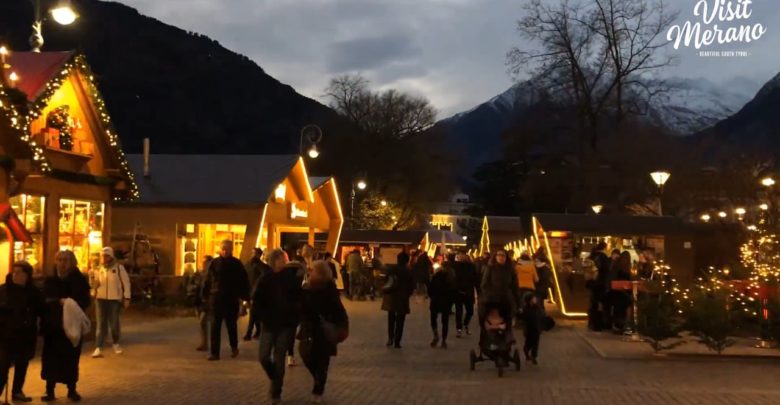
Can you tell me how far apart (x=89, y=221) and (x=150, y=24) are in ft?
446

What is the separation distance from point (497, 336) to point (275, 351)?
381cm

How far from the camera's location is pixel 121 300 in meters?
14.5

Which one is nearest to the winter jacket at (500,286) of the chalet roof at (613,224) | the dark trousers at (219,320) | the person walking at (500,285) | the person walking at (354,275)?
the person walking at (500,285)

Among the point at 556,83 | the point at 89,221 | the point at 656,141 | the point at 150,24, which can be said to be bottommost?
the point at 89,221

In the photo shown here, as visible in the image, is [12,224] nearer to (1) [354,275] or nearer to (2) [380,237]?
(1) [354,275]

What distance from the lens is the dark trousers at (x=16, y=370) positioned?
9.55m

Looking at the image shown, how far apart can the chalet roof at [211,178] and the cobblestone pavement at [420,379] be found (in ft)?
36.5

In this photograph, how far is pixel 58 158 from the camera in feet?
55.3

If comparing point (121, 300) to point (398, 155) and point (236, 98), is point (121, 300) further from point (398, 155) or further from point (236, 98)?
point (236, 98)

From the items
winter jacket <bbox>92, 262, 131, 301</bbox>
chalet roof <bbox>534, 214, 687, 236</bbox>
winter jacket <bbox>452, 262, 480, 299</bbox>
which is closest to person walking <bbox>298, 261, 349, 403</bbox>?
winter jacket <bbox>92, 262, 131, 301</bbox>

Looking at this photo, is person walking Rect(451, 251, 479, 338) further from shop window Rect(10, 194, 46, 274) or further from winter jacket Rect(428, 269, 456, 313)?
shop window Rect(10, 194, 46, 274)

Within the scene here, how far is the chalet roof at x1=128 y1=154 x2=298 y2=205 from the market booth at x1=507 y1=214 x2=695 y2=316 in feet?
27.4

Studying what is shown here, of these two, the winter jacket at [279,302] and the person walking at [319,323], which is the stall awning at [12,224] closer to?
the winter jacket at [279,302]

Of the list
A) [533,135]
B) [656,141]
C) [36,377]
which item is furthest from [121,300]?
[533,135]
